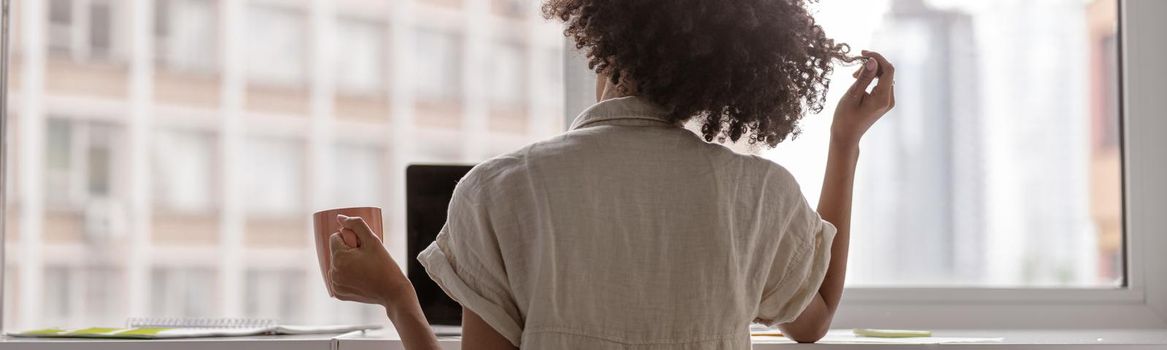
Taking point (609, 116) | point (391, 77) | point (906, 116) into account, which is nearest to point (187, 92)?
point (391, 77)

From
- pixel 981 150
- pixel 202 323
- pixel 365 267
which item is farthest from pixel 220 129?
pixel 365 267

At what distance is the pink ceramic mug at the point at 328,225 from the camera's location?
1.08m

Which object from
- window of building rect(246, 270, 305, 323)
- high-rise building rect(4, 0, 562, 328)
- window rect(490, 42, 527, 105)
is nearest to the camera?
window rect(490, 42, 527, 105)

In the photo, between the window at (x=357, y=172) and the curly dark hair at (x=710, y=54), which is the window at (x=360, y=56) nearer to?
the window at (x=357, y=172)

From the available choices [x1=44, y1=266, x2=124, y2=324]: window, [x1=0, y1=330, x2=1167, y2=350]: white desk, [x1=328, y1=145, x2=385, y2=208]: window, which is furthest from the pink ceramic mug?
[x1=44, y1=266, x2=124, y2=324]: window

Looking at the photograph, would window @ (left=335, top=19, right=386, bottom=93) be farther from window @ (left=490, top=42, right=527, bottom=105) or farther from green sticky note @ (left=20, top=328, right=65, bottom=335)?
green sticky note @ (left=20, top=328, right=65, bottom=335)

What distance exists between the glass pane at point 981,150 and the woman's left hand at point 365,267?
83cm

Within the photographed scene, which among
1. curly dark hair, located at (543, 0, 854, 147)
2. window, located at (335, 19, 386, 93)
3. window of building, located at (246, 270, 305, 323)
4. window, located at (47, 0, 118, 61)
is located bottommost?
window of building, located at (246, 270, 305, 323)

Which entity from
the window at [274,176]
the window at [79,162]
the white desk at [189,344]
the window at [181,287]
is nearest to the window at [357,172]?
the window at [274,176]

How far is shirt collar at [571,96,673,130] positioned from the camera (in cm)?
87

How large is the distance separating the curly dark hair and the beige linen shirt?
0.03 meters

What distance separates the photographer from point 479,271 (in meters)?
0.84

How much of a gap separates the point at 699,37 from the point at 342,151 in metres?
6.16

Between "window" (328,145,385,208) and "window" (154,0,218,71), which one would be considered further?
"window" (154,0,218,71)
